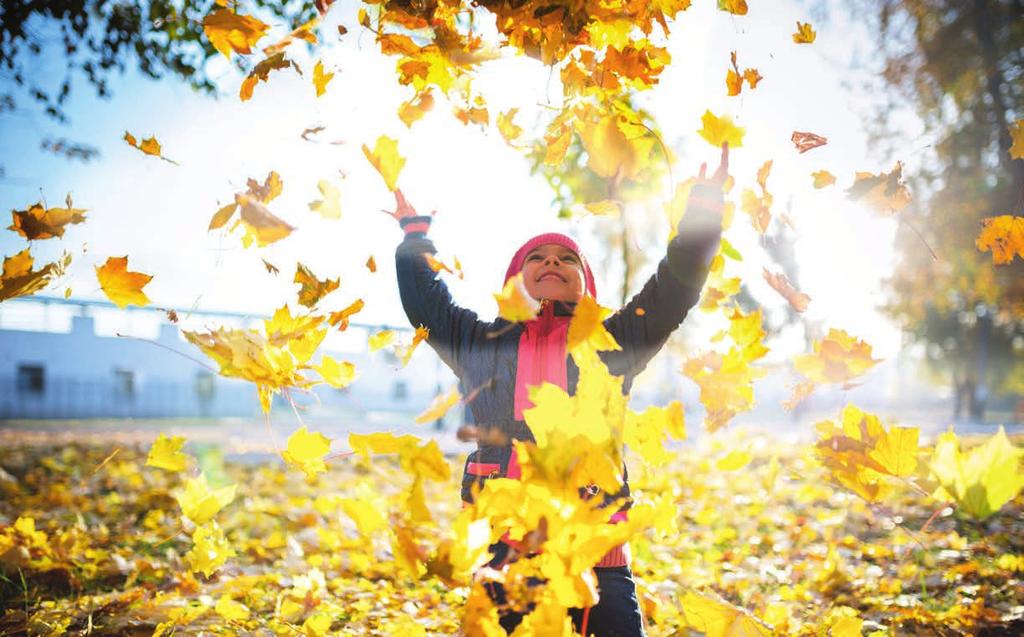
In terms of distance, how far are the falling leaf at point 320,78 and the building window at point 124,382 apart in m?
30.2

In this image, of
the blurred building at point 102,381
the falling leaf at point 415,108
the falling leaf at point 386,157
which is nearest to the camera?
the falling leaf at point 386,157

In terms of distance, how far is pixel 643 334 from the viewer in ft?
5.43

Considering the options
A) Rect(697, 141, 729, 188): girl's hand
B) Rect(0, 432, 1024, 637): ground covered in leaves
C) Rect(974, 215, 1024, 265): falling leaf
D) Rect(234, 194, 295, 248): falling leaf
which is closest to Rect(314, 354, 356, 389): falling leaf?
Rect(0, 432, 1024, 637): ground covered in leaves

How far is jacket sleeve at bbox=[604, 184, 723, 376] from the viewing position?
1.43m

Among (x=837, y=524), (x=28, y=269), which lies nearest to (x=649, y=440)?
(x=28, y=269)

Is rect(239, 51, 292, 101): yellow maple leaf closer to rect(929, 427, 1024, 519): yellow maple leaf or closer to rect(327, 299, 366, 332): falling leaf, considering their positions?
rect(327, 299, 366, 332): falling leaf

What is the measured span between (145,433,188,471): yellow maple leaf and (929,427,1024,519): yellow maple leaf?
1926 mm

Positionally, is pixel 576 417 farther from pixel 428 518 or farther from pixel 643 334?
pixel 643 334

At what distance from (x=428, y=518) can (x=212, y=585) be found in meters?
1.91

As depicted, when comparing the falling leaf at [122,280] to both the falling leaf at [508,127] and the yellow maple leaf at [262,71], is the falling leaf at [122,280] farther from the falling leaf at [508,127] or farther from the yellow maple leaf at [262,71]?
the falling leaf at [508,127]

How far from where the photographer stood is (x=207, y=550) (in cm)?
175

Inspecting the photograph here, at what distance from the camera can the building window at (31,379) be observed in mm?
25500

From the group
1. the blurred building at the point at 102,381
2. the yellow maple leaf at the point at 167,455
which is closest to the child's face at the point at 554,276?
the yellow maple leaf at the point at 167,455

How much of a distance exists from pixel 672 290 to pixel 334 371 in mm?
892
